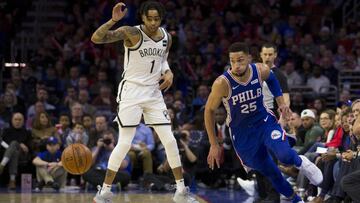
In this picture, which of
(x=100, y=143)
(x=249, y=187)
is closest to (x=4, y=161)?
(x=100, y=143)

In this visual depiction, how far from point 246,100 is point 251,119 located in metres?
0.22

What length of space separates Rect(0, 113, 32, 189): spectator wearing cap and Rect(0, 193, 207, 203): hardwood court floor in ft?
5.05

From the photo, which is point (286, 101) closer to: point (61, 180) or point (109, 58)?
point (61, 180)

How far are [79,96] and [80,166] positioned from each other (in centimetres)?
530

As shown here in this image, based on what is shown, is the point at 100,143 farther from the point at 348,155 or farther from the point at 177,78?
the point at 348,155

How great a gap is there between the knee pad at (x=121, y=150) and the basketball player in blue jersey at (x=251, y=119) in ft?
4.28

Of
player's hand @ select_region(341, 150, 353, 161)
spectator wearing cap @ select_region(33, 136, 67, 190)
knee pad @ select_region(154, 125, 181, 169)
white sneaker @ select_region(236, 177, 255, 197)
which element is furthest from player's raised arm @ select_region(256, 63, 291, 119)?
spectator wearing cap @ select_region(33, 136, 67, 190)

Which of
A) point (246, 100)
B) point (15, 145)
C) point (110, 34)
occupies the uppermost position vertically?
point (110, 34)

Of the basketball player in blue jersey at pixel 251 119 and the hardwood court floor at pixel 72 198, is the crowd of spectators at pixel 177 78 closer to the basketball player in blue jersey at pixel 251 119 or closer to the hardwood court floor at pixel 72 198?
the hardwood court floor at pixel 72 198

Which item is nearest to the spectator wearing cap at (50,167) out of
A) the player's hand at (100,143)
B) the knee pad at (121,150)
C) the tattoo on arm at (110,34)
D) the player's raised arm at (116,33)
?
the player's hand at (100,143)

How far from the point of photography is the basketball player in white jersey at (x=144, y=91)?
33.3 feet

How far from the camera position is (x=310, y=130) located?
1370 cm

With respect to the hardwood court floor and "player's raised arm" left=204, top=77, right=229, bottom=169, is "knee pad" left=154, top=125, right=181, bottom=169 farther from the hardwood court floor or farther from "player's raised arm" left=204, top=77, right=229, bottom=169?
the hardwood court floor

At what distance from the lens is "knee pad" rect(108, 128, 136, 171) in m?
10.1
